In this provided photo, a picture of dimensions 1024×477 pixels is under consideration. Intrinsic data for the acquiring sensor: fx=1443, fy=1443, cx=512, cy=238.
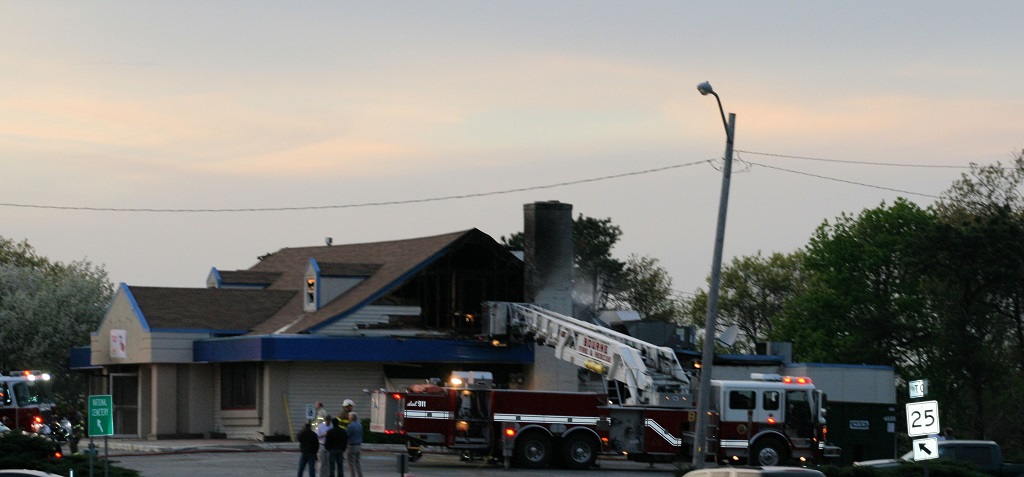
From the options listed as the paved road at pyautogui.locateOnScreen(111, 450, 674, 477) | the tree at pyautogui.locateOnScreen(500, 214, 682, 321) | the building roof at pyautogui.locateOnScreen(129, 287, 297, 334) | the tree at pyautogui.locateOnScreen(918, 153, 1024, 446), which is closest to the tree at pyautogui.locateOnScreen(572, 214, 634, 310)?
the tree at pyautogui.locateOnScreen(500, 214, 682, 321)

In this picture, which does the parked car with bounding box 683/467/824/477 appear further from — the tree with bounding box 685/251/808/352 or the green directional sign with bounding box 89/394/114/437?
the tree with bounding box 685/251/808/352

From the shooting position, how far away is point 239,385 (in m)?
48.5

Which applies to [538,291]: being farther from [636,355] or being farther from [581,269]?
[581,269]

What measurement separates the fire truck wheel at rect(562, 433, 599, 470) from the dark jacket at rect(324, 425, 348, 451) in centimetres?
736

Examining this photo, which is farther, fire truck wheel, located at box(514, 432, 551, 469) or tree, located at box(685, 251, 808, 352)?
tree, located at box(685, 251, 808, 352)

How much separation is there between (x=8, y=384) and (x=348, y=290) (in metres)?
13.8

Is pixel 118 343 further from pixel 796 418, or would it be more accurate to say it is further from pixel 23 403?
pixel 796 418

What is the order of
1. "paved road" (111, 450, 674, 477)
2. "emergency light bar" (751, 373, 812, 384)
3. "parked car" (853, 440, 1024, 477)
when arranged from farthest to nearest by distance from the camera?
"emergency light bar" (751, 373, 812, 384)
"paved road" (111, 450, 674, 477)
"parked car" (853, 440, 1024, 477)

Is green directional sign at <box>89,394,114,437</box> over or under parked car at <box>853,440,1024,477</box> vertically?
over

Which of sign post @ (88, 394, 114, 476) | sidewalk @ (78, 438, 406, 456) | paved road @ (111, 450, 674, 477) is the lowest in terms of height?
sidewalk @ (78, 438, 406, 456)

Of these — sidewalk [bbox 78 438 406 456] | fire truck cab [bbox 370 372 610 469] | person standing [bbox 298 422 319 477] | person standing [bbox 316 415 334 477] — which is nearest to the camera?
person standing [bbox 298 422 319 477]

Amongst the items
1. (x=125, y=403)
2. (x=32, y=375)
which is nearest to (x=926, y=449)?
(x=32, y=375)

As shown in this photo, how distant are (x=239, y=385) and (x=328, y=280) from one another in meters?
4.94

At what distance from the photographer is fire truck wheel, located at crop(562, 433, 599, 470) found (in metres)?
34.8
